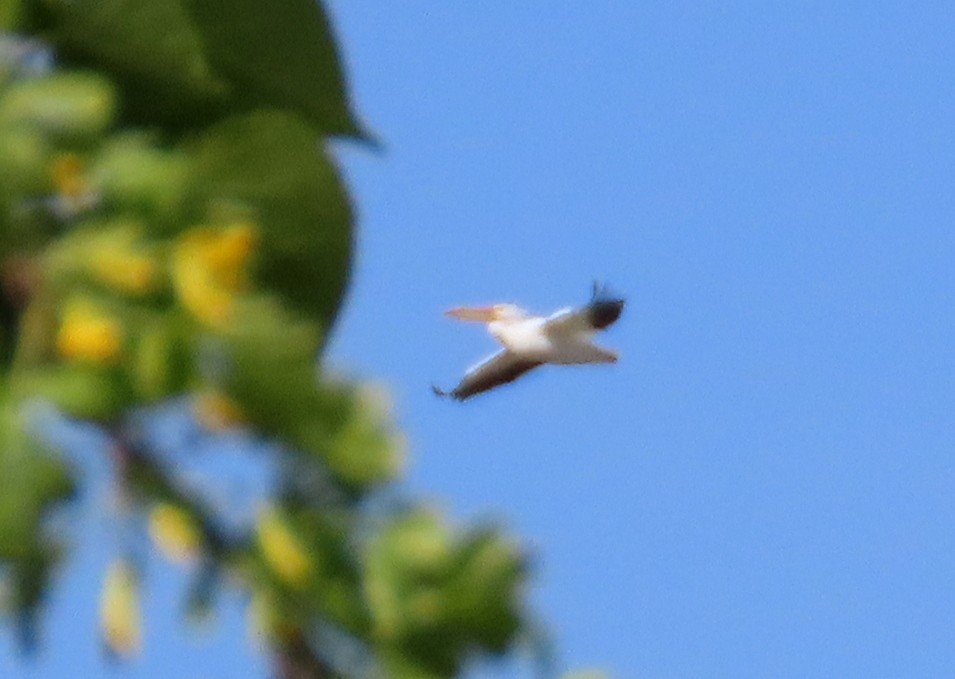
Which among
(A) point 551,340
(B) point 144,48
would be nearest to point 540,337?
(A) point 551,340

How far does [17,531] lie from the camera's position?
0.34 m

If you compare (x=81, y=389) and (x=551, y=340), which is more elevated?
(x=551, y=340)

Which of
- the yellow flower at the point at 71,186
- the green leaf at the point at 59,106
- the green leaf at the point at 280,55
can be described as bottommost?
the yellow flower at the point at 71,186

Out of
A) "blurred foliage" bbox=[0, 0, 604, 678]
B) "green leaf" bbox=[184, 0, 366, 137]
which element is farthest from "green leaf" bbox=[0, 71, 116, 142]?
"green leaf" bbox=[184, 0, 366, 137]

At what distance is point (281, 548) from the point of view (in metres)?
0.34

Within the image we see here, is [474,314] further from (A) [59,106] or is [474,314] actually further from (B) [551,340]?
(A) [59,106]

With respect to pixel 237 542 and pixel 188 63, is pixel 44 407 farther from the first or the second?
pixel 188 63

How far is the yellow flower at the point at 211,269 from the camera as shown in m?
0.35

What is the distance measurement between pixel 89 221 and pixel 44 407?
1.4 inches

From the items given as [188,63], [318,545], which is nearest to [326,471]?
[318,545]

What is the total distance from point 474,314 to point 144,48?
0.13m

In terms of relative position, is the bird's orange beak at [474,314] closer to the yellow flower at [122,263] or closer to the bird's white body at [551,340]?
the bird's white body at [551,340]

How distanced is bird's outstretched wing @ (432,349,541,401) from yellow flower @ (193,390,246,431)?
0.68 feet

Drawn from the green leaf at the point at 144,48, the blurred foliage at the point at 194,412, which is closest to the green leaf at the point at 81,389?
the blurred foliage at the point at 194,412
